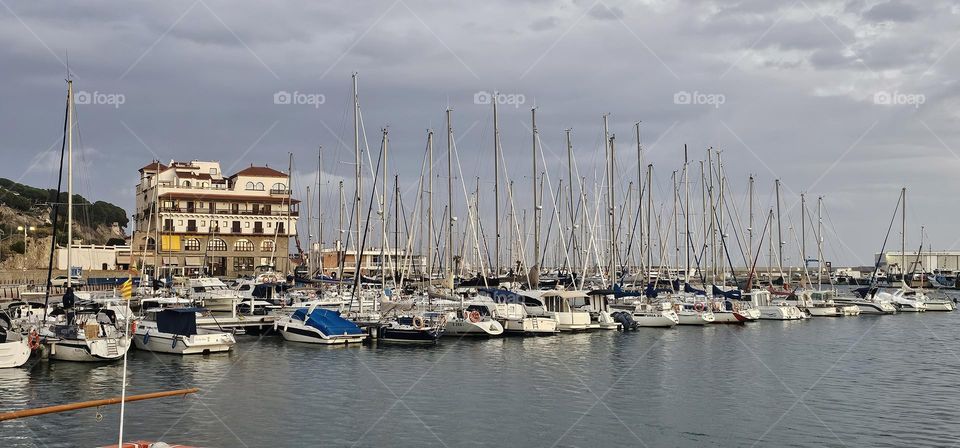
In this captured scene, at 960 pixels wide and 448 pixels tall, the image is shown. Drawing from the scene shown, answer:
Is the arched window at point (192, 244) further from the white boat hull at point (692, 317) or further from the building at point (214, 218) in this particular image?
the white boat hull at point (692, 317)

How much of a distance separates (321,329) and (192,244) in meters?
74.3

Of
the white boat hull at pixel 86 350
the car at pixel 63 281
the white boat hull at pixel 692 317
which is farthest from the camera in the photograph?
the car at pixel 63 281

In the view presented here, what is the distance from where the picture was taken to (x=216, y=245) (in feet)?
388

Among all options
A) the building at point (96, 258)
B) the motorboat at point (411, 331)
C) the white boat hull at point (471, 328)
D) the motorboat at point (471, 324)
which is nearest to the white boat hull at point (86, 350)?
the motorboat at point (411, 331)

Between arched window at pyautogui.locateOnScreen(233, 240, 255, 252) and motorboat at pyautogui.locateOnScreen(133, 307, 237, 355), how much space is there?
75.2 m

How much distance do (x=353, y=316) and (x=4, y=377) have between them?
22.9 metres

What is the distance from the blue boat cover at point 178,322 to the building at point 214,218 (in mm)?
67200

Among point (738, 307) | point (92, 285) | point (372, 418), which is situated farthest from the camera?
point (92, 285)

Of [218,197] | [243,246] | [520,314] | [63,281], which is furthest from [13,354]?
[243,246]

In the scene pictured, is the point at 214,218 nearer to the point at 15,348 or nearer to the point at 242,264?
the point at 242,264

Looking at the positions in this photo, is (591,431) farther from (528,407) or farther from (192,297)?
(192,297)

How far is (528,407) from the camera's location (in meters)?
31.0

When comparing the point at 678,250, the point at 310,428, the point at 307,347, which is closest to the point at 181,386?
the point at 310,428

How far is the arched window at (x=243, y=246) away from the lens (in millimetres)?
119562
